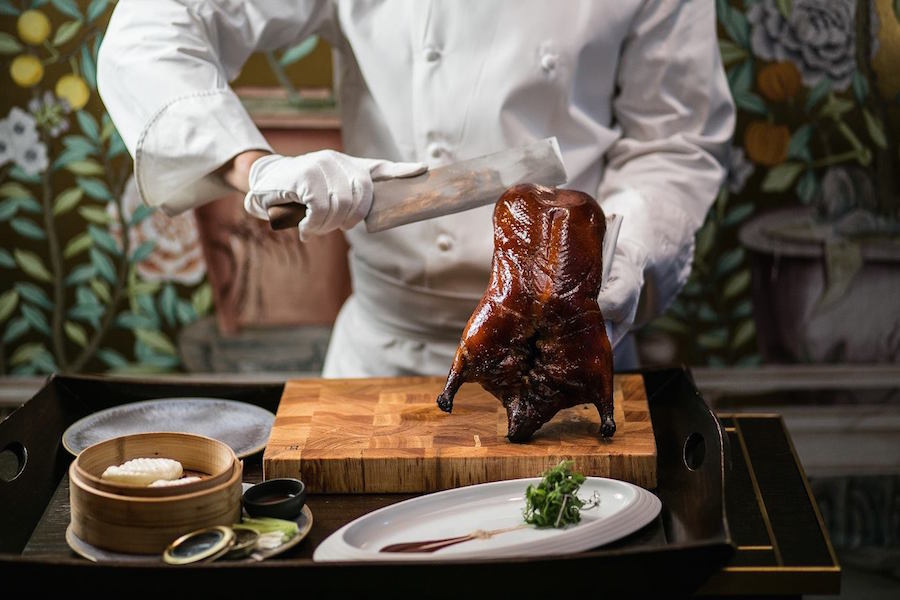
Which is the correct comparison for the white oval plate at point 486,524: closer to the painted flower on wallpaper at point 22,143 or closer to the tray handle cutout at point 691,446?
the tray handle cutout at point 691,446

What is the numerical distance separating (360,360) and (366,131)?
0.48 metres

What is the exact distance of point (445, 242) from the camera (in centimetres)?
195

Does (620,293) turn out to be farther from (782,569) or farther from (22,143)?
(22,143)

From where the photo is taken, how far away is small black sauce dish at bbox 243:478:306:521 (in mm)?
1290

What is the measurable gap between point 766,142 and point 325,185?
165 centimetres

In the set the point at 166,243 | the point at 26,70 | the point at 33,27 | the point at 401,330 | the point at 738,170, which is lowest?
the point at 166,243

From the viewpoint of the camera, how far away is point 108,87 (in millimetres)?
1824

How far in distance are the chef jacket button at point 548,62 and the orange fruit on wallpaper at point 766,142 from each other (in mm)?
1104

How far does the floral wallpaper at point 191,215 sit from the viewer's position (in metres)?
2.75

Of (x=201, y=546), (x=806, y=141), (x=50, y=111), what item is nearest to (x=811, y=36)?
(x=806, y=141)

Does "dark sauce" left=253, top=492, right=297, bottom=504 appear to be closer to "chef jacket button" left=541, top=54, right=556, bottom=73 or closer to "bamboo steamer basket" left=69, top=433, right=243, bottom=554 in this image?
"bamboo steamer basket" left=69, top=433, right=243, bottom=554

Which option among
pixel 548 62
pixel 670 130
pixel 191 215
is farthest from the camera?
pixel 191 215

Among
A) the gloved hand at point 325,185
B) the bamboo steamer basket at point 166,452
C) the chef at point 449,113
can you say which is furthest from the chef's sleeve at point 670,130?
the bamboo steamer basket at point 166,452

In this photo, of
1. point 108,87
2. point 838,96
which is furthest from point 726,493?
point 838,96
